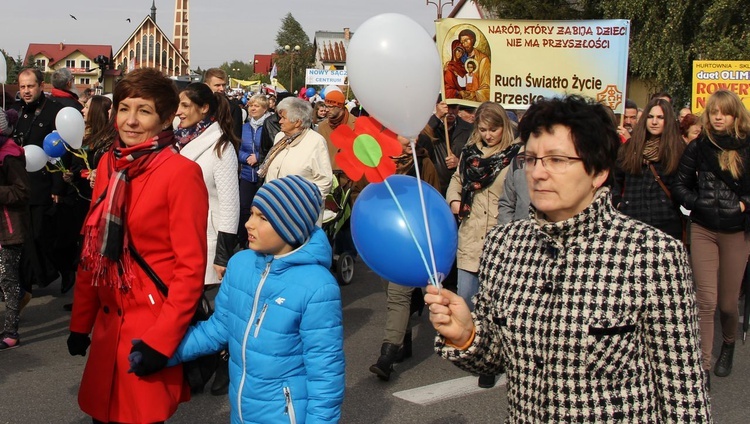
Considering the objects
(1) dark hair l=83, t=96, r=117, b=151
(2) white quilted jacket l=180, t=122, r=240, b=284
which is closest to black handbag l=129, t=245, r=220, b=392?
(2) white quilted jacket l=180, t=122, r=240, b=284

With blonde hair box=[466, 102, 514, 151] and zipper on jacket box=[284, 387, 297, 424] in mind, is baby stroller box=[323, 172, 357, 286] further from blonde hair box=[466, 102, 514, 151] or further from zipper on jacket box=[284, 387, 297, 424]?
zipper on jacket box=[284, 387, 297, 424]

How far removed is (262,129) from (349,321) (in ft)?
10.0

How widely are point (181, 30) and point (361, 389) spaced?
14796 centimetres

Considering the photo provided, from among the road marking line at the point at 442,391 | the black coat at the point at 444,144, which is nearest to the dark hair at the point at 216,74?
the black coat at the point at 444,144

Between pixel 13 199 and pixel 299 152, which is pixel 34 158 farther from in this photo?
pixel 299 152

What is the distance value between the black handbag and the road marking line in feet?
7.54

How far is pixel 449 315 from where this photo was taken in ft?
7.66

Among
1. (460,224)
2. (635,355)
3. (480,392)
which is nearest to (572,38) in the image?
(460,224)

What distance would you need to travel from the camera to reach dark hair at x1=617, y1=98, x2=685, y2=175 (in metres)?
6.00

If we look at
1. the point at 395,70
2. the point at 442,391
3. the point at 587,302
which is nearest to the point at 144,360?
the point at 395,70

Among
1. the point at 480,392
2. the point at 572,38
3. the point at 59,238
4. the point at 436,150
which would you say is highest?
the point at 572,38

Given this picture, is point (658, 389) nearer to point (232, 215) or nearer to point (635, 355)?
point (635, 355)

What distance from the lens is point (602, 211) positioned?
2.22 meters

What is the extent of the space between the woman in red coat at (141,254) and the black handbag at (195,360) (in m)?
0.02
